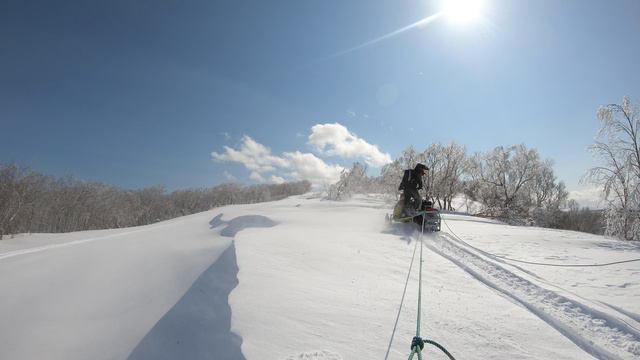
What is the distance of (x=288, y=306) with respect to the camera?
3.40 m

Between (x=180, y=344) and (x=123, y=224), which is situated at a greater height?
(x=180, y=344)

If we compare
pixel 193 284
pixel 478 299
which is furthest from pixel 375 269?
pixel 193 284

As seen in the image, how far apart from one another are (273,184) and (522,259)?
316ft

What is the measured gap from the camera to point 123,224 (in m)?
56.2

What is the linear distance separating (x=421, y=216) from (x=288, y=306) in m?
8.33

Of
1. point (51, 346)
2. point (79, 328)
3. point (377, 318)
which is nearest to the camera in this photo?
point (51, 346)

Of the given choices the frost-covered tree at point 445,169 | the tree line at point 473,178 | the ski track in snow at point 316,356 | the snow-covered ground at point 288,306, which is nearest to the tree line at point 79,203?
the snow-covered ground at point 288,306

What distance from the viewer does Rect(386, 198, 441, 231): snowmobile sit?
10.3 m

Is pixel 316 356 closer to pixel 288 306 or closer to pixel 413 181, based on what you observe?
pixel 288 306

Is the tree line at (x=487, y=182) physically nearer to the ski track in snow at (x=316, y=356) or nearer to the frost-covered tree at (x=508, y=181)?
the frost-covered tree at (x=508, y=181)

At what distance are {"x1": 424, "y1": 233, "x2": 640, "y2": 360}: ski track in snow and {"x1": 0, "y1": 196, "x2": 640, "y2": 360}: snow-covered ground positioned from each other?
0.02m

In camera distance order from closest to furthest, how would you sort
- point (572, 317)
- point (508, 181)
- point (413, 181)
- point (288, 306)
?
point (288, 306) → point (572, 317) → point (413, 181) → point (508, 181)

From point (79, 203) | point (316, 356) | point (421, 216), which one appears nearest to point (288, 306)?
point (316, 356)

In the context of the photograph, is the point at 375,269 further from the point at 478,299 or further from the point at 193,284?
the point at 193,284
